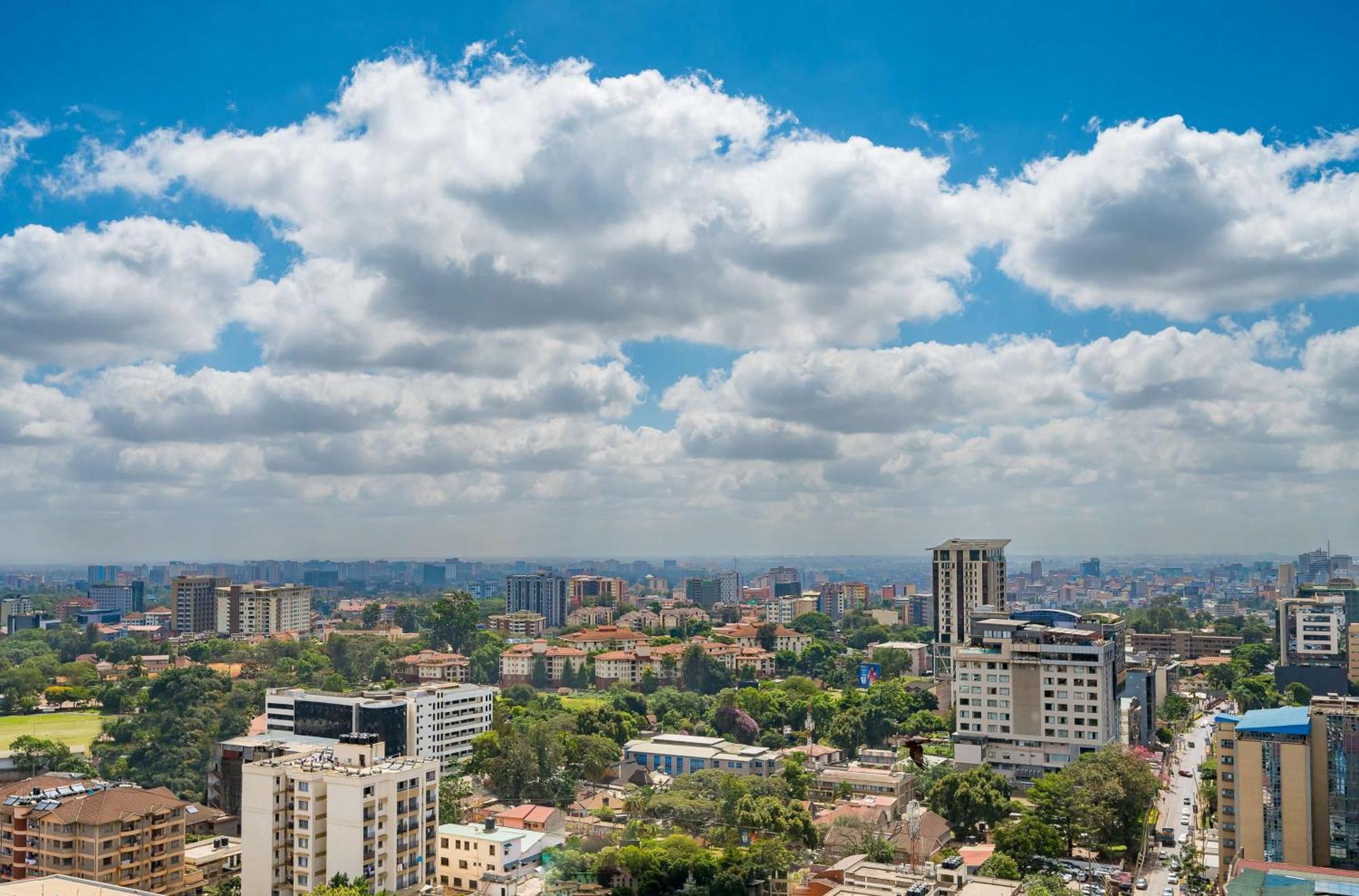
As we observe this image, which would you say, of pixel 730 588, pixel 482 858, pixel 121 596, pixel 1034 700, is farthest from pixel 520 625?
pixel 482 858

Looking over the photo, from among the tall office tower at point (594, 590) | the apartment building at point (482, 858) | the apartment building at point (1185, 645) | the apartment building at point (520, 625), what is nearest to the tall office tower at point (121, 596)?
Answer: the tall office tower at point (594, 590)

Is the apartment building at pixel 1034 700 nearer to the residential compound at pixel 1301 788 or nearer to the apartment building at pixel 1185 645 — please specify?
the residential compound at pixel 1301 788

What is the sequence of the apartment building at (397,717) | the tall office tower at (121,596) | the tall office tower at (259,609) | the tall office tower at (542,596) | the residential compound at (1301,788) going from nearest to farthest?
the residential compound at (1301,788) → the apartment building at (397,717) → the tall office tower at (259,609) → the tall office tower at (542,596) → the tall office tower at (121,596)

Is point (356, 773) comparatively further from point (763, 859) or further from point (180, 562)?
point (180, 562)

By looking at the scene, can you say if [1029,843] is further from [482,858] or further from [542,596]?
[542,596]

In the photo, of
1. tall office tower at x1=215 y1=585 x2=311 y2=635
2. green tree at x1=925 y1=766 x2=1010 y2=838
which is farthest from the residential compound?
tall office tower at x1=215 y1=585 x2=311 y2=635

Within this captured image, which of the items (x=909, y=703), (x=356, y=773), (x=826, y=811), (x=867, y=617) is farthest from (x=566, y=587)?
(x=356, y=773)
